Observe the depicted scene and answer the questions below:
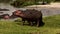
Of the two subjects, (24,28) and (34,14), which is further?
(34,14)

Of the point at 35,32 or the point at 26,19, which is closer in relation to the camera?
the point at 35,32

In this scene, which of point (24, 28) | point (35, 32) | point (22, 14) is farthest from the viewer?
point (22, 14)

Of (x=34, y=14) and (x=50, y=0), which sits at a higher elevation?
(x=34, y=14)

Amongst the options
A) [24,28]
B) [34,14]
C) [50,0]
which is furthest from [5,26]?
[50,0]

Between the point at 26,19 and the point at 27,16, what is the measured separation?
0.72 ft

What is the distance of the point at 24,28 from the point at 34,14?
1.50 m

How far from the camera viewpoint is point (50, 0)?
32.5m

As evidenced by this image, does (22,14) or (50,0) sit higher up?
(22,14)

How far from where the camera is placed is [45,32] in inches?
423

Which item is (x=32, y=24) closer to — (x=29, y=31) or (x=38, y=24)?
(x=38, y=24)

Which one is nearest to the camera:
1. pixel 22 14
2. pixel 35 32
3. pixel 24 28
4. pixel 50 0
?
pixel 35 32

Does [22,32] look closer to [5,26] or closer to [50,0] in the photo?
[5,26]

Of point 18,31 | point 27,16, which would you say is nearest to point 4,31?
point 18,31

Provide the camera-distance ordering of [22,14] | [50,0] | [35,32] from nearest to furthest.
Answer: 1. [35,32]
2. [22,14]
3. [50,0]
